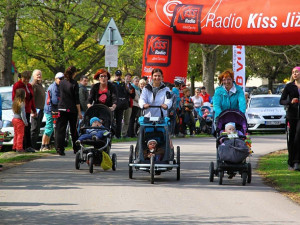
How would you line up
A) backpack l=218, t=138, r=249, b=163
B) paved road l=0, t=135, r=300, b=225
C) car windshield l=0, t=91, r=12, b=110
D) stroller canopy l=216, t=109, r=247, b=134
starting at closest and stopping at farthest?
paved road l=0, t=135, r=300, b=225 < backpack l=218, t=138, r=249, b=163 < stroller canopy l=216, t=109, r=247, b=134 < car windshield l=0, t=91, r=12, b=110

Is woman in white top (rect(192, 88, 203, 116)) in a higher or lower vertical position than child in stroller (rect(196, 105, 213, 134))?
higher

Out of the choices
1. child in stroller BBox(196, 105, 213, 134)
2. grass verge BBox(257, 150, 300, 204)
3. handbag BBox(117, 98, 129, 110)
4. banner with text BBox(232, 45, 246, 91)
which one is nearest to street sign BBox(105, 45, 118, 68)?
handbag BBox(117, 98, 129, 110)

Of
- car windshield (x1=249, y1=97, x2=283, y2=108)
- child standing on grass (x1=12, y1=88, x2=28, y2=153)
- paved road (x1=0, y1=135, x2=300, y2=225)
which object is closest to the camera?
paved road (x1=0, y1=135, x2=300, y2=225)

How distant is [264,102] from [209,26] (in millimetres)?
11540

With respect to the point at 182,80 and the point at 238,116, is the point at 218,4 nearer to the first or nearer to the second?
the point at 182,80

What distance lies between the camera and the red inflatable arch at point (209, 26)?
1908 centimetres

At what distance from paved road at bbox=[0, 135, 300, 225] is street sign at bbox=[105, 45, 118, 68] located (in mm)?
6442

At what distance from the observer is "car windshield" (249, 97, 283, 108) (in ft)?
101

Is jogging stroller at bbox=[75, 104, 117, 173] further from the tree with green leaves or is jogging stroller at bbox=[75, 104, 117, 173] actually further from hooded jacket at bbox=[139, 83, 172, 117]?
the tree with green leaves

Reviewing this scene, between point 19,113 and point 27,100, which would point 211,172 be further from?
point 27,100

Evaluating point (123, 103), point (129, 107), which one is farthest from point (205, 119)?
point (123, 103)

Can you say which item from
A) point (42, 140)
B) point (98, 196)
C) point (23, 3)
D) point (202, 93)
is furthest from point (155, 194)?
point (202, 93)

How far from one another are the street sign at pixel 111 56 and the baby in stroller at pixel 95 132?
6.58 meters

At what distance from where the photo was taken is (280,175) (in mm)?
13883
